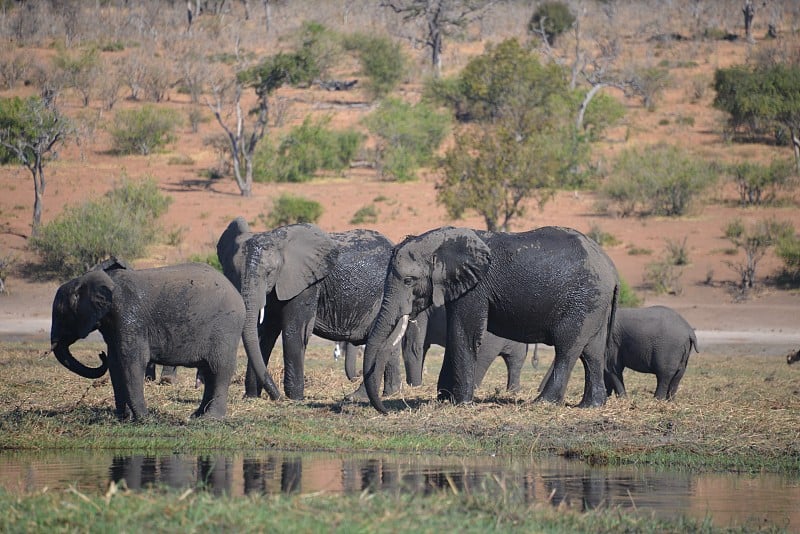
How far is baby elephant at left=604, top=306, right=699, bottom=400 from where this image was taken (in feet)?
52.8

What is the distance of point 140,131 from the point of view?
46531 millimetres

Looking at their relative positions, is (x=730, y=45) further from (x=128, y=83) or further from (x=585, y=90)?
(x=128, y=83)

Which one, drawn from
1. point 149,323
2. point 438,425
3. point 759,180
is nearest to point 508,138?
point 759,180

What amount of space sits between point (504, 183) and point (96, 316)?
76.6 ft

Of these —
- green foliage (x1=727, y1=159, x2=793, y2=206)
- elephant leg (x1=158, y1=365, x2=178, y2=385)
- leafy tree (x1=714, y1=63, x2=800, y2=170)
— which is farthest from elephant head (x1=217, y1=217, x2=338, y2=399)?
Answer: leafy tree (x1=714, y1=63, x2=800, y2=170)

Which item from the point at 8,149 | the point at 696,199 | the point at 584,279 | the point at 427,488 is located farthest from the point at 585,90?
the point at 427,488

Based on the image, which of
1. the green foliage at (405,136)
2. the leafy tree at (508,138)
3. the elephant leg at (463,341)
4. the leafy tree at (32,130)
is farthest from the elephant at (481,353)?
the green foliage at (405,136)

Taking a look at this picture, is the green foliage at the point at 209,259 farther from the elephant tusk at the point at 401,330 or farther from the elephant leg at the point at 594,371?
the elephant tusk at the point at 401,330

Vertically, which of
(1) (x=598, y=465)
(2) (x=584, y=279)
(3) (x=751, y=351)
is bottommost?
(3) (x=751, y=351)

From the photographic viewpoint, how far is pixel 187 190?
4088 centimetres

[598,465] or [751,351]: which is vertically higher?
[598,465]

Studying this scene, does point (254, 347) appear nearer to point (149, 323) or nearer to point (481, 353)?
point (149, 323)

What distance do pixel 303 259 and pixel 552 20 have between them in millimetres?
56360

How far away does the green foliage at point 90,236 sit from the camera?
31.4 metres
